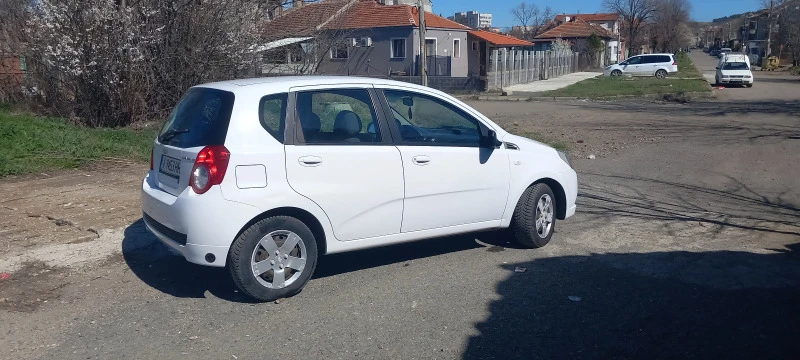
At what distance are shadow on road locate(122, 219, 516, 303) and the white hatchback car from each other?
1.60ft

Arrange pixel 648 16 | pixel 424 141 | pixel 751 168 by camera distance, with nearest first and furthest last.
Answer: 1. pixel 424 141
2. pixel 751 168
3. pixel 648 16

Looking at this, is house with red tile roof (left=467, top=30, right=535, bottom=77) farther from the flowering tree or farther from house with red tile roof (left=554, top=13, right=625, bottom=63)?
house with red tile roof (left=554, top=13, right=625, bottom=63)

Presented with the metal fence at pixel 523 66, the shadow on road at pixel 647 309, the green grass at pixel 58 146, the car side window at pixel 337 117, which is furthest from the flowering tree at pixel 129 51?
the metal fence at pixel 523 66

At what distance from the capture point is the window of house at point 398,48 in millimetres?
37875

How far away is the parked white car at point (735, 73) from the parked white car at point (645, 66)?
320 inches

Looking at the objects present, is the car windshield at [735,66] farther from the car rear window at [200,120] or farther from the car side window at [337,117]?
the car rear window at [200,120]

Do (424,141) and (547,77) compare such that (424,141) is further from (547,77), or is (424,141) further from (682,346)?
(547,77)

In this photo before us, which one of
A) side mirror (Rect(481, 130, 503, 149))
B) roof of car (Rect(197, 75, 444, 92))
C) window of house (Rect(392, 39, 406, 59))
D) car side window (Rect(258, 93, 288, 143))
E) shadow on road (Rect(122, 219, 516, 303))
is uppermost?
window of house (Rect(392, 39, 406, 59))

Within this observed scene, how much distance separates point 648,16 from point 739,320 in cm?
8224

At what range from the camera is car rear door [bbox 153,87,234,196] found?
535 cm

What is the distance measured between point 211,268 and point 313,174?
1.54 metres

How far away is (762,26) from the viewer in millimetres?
90625

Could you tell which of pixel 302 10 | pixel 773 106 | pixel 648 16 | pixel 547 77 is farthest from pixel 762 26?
pixel 302 10

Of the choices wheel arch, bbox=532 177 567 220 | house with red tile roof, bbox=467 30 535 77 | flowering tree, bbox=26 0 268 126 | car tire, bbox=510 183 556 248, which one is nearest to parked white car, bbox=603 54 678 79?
house with red tile roof, bbox=467 30 535 77
